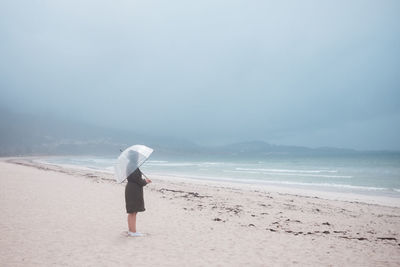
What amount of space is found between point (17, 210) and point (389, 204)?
1703 cm

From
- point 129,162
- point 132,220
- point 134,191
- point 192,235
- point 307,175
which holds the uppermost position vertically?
point 129,162

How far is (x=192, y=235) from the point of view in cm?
692

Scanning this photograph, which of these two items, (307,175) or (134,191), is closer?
(134,191)

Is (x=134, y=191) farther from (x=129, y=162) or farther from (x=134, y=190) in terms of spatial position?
(x=129, y=162)

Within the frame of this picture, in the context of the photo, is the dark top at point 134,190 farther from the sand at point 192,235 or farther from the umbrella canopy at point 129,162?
the sand at point 192,235

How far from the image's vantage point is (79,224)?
7.61 meters

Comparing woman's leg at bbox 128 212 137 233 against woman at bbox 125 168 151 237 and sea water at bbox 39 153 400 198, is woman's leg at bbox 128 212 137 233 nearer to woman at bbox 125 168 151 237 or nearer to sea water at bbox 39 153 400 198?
woman at bbox 125 168 151 237

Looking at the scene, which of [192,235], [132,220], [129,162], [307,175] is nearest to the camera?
[129,162]

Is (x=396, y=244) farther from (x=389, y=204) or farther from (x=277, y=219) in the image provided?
(x=389, y=204)

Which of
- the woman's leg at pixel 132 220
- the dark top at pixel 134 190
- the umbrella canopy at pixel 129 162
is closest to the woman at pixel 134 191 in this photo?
the dark top at pixel 134 190

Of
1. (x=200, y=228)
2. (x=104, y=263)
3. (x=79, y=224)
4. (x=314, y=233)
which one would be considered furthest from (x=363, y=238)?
(x=79, y=224)

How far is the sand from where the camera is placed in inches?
205

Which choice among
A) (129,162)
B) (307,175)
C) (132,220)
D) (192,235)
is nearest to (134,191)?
(129,162)

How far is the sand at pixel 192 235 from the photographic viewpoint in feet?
17.1
